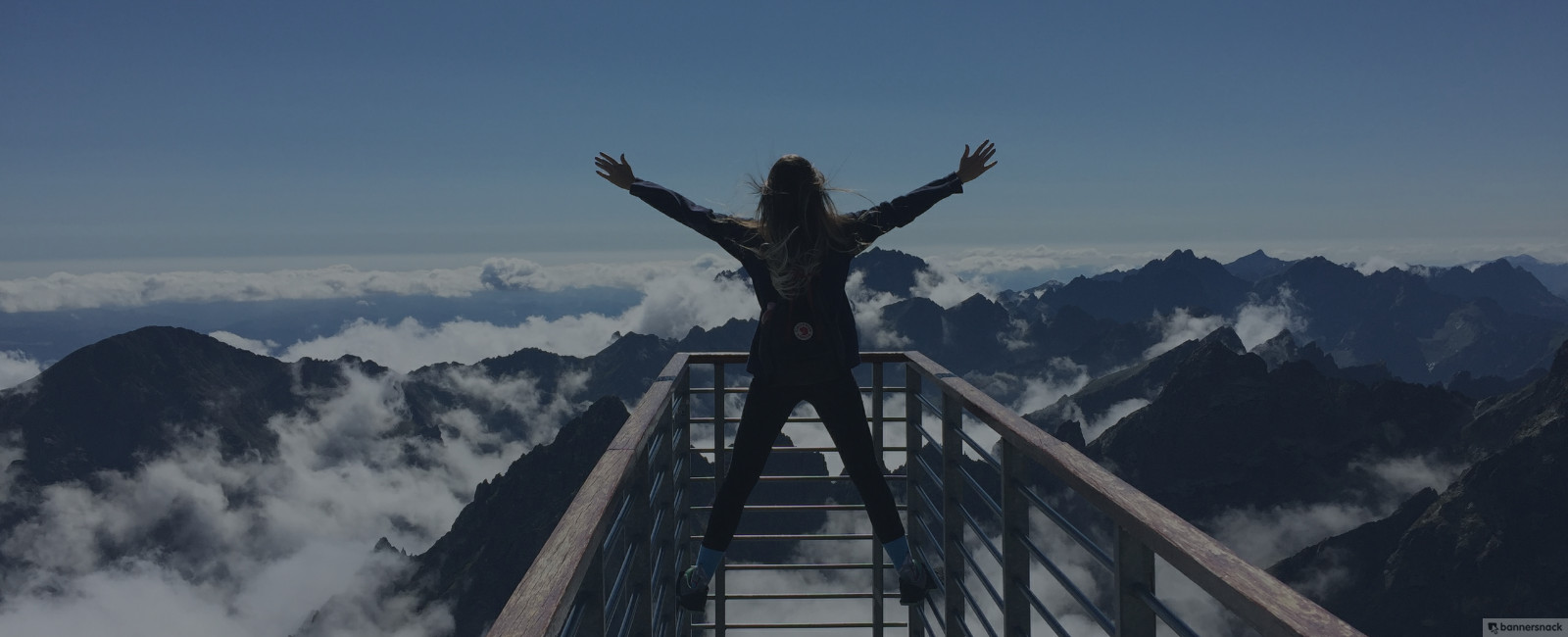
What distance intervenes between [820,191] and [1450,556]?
121m

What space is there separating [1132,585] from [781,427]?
6.30 ft

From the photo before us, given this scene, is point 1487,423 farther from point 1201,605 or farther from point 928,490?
point 928,490

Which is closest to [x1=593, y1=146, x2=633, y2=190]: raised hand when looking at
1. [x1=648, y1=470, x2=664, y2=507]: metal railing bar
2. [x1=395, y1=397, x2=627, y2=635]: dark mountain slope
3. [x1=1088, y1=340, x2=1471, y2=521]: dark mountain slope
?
[x1=648, y1=470, x2=664, y2=507]: metal railing bar

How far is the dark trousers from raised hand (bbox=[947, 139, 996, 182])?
115cm

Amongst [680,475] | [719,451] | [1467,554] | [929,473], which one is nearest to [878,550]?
[929,473]

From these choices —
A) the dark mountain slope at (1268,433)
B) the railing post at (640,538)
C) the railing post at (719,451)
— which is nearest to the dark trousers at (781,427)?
the railing post at (640,538)

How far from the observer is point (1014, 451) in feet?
10.8

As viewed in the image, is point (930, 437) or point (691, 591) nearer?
point (691, 591)

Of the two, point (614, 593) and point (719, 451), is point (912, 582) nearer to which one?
point (614, 593)

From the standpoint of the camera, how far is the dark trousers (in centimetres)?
383

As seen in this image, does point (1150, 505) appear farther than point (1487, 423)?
No

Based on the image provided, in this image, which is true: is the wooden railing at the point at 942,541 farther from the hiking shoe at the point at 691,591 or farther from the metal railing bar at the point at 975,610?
the hiking shoe at the point at 691,591

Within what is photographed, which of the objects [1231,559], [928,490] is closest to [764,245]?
[1231,559]

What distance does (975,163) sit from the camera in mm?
4129
